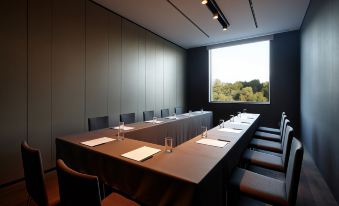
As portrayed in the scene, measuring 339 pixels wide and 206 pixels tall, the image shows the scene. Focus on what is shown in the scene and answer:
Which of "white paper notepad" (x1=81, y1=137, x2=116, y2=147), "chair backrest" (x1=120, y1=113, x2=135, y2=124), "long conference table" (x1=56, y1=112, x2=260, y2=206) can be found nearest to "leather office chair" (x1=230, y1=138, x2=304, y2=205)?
"long conference table" (x1=56, y1=112, x2=260, y2=206)

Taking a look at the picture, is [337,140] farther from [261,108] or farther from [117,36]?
[117,36]

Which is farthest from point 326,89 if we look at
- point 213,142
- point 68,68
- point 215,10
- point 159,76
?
point 68,68

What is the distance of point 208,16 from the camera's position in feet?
14.3

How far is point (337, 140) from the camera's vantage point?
7.29 ft

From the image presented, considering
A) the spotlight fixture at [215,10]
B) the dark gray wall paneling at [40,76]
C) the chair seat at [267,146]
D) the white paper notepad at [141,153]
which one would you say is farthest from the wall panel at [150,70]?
the white paper notepad at [141,153]

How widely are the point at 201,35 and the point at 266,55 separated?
89.4 inches

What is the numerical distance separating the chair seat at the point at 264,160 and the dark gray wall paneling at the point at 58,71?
8.73ft

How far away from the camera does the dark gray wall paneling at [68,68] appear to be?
3.11 m

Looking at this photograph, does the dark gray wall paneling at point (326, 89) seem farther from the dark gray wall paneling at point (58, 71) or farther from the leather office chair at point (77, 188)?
the dark gray wall paneling at point (58, 71)

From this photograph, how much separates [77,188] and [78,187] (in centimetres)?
2

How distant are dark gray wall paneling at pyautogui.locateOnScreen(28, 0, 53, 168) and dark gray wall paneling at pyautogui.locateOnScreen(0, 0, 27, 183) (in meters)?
0.08

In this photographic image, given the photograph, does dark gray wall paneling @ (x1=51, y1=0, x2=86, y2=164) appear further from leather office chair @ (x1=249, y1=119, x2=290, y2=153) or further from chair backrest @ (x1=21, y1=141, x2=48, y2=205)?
leather office chair @ (x1=249, y1=119, x2=290, y2=153)

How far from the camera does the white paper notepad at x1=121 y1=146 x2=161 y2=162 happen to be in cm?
153

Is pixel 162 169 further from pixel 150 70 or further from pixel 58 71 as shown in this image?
pixel 150 70
